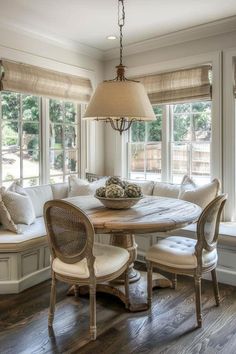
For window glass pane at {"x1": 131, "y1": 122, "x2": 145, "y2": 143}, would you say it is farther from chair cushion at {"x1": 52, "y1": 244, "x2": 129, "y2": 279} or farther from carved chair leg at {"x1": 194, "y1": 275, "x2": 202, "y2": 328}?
carved chair leg at {"x1": 194, "y1": 275, "x2": 202, "y2": 328}

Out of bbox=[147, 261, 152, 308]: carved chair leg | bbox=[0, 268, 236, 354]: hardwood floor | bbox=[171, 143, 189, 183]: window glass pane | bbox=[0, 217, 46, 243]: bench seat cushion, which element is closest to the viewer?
bbox=[0, 268, 236, 354]: hardwood floor

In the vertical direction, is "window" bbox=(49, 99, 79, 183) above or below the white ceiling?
below

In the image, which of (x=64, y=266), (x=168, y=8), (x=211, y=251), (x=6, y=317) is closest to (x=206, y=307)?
(x=211, y=251)

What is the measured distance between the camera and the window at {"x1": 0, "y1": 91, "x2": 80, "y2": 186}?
383cm

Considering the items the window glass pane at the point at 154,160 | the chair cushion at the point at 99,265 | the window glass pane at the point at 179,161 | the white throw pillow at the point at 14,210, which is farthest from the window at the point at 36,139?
the chair cushion at the point at 99,265

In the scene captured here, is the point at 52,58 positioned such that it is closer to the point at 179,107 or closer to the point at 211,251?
the point at 179,107

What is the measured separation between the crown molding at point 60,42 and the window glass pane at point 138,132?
1.13 metres

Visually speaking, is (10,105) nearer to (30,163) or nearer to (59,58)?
(30,163)

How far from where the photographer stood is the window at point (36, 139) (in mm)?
3826

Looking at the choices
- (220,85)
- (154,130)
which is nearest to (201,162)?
(154,130)

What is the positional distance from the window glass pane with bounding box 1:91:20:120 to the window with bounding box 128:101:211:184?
1701 millimetres

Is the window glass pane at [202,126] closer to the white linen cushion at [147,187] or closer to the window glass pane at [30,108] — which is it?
the white linen cushion at [147,187]

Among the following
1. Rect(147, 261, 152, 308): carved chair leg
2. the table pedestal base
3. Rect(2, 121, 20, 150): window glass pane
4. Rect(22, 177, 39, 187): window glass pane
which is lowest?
the table pedestal base

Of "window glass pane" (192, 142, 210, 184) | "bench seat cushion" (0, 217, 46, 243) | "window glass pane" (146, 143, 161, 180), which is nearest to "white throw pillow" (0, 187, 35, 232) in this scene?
"bench seat cushion" (0, 217, 46, 243)
